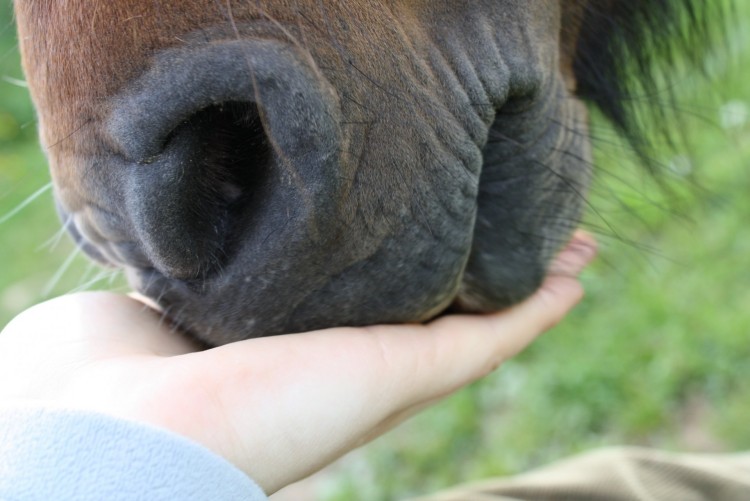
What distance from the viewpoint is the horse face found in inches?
31.1

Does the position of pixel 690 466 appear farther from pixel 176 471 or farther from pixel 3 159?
pixel 3 159

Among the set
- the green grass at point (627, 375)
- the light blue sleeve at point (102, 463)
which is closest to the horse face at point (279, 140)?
the light blue sleeve at point (102, 463)

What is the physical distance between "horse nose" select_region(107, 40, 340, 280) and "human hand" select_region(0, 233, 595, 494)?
0.41 feet

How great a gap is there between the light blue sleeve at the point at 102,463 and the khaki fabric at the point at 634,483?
2.37ft

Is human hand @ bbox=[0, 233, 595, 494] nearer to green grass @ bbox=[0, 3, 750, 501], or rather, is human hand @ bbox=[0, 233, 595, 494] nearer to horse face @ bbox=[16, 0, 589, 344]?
horse face @ bbox=[16, 0, 589, 344]

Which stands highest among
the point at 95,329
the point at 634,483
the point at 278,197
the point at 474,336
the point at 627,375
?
the point at 278,197

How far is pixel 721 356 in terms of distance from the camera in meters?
2.43

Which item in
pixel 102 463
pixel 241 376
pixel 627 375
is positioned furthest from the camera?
pixel 627 375

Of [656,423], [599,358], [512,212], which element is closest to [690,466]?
[512,212]

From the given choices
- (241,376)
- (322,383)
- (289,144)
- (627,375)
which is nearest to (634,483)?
(322,383)

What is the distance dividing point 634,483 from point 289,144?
93 cm

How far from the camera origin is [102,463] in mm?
764

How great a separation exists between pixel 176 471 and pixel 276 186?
0.28 m

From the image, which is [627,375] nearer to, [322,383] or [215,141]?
[322,383]
